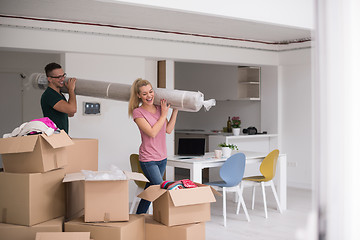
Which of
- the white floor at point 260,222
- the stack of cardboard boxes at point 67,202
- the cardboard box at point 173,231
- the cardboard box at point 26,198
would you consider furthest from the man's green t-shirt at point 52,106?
the white floor at point 260,222

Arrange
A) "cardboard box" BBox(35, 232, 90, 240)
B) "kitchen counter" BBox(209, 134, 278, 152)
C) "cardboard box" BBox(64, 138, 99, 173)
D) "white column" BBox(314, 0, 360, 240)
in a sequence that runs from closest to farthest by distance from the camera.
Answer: "white column" BBox(314, 0, 360, 240)
"cardboard box" BBox(35, 232, 90, 240)
"cardboard box" BBox(64, 138, 99, 173)
"kitchen counter" BBox(209, 134, 278, 152)

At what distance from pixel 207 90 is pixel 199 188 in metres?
6.32

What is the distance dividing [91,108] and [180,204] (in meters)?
3.56

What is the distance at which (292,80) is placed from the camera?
8.78 m

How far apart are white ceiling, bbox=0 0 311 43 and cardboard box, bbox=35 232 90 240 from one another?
2.61 meters

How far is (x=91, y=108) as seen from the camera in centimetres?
684

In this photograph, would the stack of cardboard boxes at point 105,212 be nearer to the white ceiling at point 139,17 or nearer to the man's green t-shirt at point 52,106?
the man's green t-shirt at point 52,106

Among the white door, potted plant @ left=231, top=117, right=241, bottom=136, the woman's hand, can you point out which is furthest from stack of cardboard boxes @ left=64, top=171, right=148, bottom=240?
the white door

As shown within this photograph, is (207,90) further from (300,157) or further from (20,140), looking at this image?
(20,140)

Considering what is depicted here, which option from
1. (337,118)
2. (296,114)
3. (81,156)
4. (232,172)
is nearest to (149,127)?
(81,156)

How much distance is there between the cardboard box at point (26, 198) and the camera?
336 cm

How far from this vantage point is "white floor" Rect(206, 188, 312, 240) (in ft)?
17.3

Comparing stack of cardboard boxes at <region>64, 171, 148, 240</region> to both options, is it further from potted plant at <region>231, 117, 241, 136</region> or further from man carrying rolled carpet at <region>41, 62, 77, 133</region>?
potted plant at <region>231, 117, 241, 136</region>

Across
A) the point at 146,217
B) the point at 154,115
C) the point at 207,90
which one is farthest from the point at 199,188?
the point at 207,90
